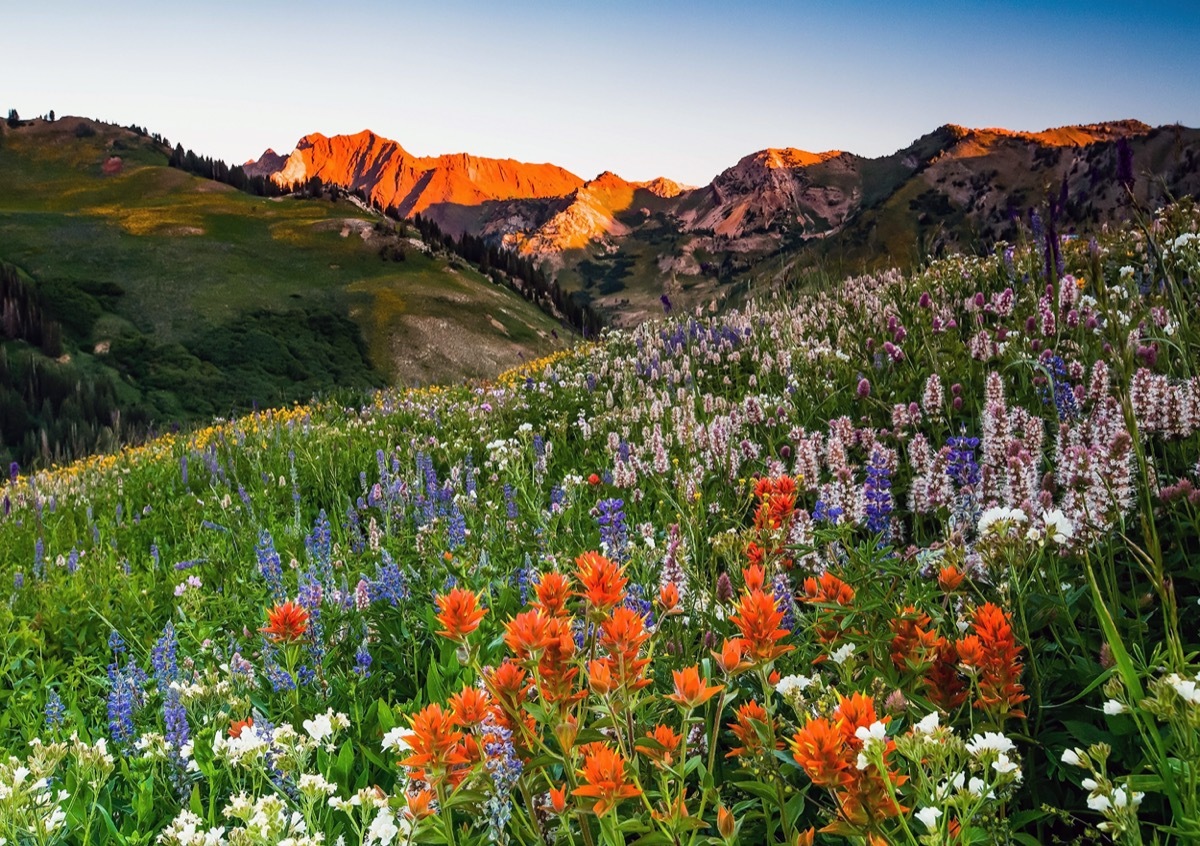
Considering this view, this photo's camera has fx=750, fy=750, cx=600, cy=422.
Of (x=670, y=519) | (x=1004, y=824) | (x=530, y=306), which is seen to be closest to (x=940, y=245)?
(x=670, y=519)

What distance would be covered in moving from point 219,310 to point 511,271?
140ft

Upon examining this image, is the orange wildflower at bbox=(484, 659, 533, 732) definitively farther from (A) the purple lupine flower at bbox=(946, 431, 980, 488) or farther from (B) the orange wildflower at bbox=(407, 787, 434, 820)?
(A) the purple lupine flower at bbox=(946, 431, 980, 488)

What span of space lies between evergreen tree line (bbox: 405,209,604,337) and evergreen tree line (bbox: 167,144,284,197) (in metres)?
27.6

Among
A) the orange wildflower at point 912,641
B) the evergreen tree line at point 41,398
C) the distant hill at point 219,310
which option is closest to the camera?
the orange wildflower at point 912,641

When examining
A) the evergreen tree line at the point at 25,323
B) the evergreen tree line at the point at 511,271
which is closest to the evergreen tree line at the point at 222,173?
the evergreen tree line at the point at 511,271

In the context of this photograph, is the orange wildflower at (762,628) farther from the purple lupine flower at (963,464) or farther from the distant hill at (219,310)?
the distant hill at (219,310)

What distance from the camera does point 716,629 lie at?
2598mm

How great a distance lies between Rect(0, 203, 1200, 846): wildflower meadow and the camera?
154 cm

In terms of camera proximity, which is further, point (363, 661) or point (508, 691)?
point (363, 661)

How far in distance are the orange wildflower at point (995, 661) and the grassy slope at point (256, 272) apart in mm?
48889

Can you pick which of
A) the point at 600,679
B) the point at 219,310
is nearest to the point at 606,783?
the point at 600,679

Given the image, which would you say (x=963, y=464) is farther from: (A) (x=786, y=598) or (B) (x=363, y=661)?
(B) (x=363, y=661)

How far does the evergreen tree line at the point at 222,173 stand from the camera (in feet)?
368

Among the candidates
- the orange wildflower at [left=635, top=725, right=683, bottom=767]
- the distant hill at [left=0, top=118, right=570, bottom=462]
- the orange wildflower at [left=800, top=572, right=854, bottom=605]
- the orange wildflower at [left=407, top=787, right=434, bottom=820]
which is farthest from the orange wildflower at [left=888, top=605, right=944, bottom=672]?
the distant hill at [left=0, top=118, right=570, bottom=462]
